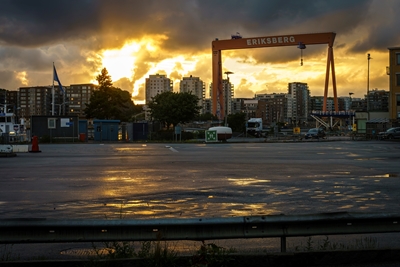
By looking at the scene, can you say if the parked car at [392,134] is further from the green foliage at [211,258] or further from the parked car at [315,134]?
the green foliage at [211,258]

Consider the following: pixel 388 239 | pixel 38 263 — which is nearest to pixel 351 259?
pixel 388 239

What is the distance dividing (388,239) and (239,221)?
2.98 meters

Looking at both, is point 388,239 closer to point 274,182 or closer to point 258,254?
point 258,254

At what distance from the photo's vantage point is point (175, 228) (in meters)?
5.49

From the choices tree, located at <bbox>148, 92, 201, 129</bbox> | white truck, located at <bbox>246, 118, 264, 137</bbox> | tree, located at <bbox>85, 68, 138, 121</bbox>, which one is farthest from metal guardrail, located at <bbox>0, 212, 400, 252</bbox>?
tree, located at <bbox>85, 68, 138, 121</bbox>

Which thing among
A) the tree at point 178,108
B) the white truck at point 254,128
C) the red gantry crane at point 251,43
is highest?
the red gantry crane at point 251,43

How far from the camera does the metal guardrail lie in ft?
17.7

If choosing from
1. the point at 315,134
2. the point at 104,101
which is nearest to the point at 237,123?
the point at 315,134

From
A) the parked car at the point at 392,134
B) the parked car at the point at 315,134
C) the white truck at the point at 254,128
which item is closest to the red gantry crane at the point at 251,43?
the white truck at the point at 254,128

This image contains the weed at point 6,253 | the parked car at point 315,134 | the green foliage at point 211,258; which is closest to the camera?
the green foliage at point 211,258

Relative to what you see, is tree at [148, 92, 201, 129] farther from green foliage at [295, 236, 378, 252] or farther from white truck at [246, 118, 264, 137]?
green foliage at [295, 236, 378, 252]

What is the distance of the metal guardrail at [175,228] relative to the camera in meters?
5.39

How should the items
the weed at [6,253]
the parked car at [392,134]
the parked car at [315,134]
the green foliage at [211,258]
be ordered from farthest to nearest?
the parked car at [315,134] < the parked car at [392,134] < the weed at [6,253] < the green foliage at [211,258]

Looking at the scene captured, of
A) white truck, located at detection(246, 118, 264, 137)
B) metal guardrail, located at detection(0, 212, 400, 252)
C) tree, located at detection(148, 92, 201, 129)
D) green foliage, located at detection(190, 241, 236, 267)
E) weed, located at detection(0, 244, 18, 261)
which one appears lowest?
Answer: weed, located at detection(0, 244, 18, 261)
